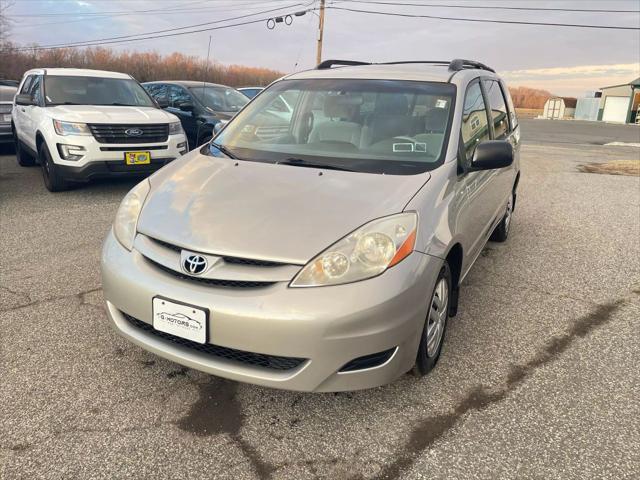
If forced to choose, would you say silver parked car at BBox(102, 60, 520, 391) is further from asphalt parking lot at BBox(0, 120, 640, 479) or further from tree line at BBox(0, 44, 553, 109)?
tree line at BBox(0, 44, 553, 109)

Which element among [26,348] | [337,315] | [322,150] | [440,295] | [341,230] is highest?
[322,150]

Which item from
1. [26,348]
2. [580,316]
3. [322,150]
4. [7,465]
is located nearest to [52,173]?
[26,348]

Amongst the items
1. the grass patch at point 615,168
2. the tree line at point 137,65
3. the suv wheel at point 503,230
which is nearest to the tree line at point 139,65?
the tree line at point 137,65

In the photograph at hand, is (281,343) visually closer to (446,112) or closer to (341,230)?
(341,230)

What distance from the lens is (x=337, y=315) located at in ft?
6.59

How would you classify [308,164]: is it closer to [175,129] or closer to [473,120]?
[473,120]

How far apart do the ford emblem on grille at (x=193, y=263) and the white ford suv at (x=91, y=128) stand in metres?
4.75

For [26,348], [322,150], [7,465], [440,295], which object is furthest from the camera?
[322,150]

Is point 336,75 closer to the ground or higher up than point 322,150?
higher up

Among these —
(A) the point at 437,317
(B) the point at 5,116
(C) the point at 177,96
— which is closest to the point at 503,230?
(A) the point at 437,317

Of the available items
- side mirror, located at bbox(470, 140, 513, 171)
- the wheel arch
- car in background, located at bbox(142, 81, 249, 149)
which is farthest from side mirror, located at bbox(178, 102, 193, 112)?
the wheel arch

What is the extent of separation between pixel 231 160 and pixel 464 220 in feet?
4.81

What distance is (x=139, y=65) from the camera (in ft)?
70.6

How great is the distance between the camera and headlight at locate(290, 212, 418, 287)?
2.09 meters
